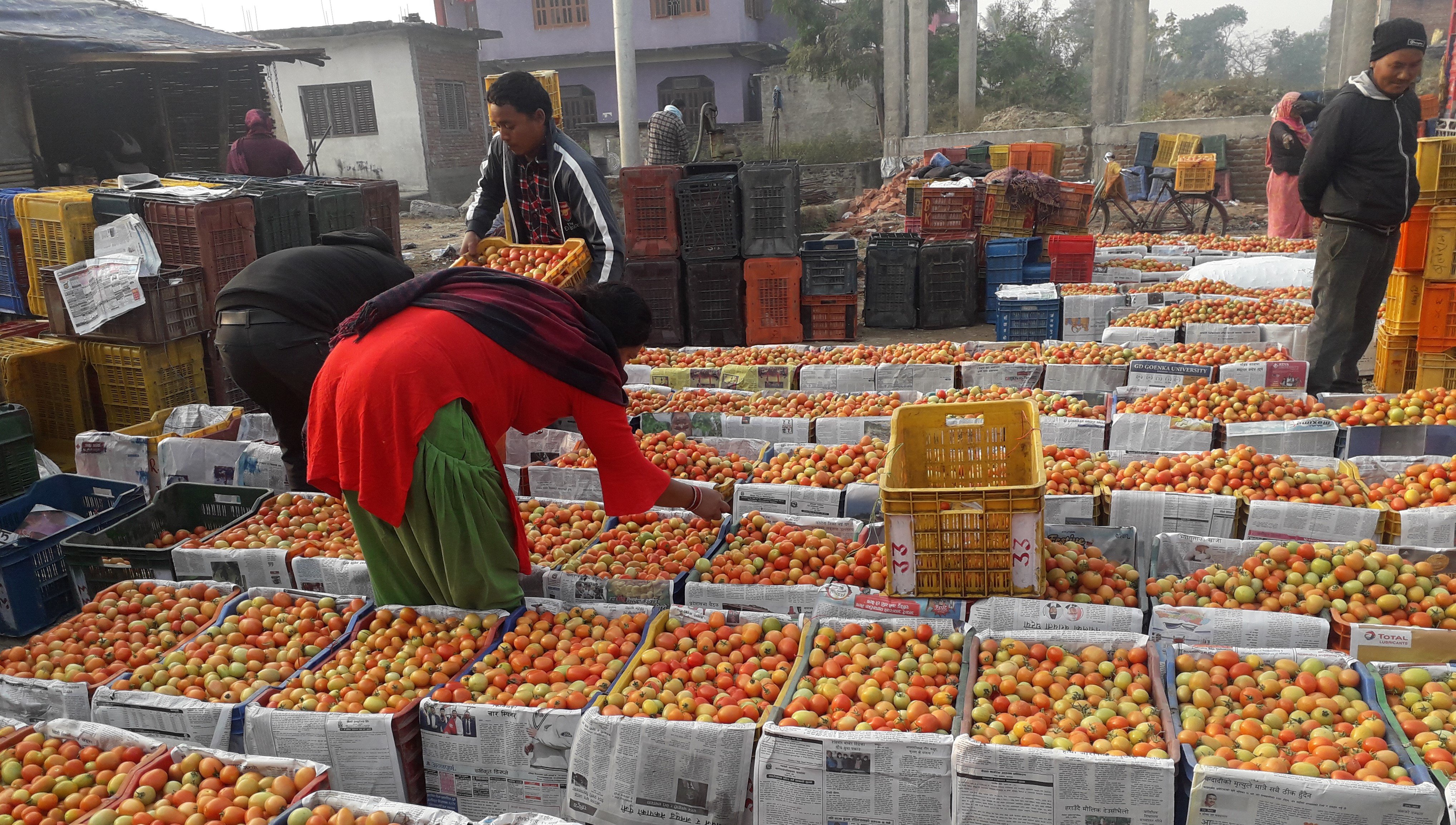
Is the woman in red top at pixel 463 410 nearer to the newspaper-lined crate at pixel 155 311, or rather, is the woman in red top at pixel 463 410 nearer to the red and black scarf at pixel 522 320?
the red and black scarf at pixel 522 320

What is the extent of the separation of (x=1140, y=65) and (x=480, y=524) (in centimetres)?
2380

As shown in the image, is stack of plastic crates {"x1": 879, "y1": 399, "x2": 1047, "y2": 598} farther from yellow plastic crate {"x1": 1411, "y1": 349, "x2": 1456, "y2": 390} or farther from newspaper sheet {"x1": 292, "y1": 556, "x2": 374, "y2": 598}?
yellow plastic crate {"x1": 1411, "y1": 349, "x2": 1456, "y2": 390}

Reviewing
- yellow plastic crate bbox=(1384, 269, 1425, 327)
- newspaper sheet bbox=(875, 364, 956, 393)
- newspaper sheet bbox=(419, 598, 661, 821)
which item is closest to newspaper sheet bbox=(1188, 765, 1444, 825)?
newspaper sheet bbox=(419, 598, 661, 821)

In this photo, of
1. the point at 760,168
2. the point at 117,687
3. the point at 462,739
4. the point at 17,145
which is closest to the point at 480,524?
the point at 462,739

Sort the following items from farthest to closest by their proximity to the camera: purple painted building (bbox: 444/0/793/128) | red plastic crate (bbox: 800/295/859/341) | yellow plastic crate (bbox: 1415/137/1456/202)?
purple painted building (bbox: 444/0/793/128), red plastic crate (bbox: 800/295/859/341), yellow plastic crate (bbox: 1415/137/1456/202)

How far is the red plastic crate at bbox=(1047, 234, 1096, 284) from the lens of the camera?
31.1ft

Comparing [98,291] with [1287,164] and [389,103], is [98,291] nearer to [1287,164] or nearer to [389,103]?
[1287,164]

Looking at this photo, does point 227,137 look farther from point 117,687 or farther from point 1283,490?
point 1283,490

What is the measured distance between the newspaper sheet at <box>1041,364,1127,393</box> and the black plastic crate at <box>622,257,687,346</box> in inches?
174

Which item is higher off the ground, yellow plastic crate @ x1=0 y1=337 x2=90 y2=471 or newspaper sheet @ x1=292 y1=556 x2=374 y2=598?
yellow plastic crate @ x1=0 y1=337 x2=90 y2=471

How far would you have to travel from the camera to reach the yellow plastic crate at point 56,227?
6180mm

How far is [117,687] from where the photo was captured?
3.07 m

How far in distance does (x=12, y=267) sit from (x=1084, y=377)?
7346 mm

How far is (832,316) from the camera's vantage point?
31.9 feet
